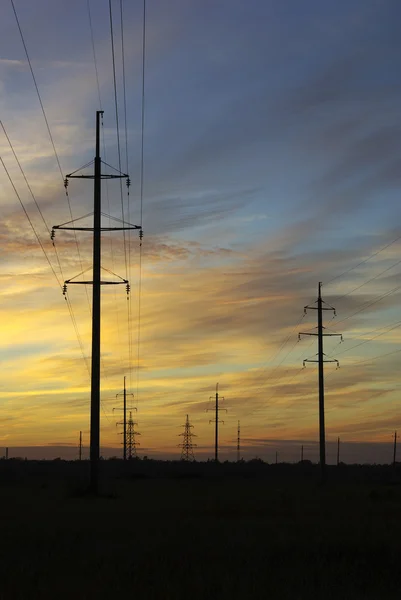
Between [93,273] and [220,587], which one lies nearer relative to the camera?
[220,587]

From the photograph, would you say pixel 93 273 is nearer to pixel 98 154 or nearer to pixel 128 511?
pixel 98 154

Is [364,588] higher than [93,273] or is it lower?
lower

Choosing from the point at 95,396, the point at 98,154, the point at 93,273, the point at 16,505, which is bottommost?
the point at 16,505

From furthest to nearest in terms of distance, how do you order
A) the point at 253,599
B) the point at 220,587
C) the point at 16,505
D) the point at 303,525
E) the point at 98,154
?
the point at 98,154 → the point at 16,505 → the point at 303,525 → the point at 220,587 → the point at 253,599

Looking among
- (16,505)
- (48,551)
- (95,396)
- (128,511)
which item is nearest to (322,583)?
(48,551)

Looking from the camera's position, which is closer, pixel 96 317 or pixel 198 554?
pixel 198 554

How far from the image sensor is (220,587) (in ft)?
46.9

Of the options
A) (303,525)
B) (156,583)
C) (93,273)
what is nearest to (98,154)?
(93,273)

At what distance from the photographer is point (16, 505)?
34.5 m

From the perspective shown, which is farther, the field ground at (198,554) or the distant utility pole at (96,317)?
the distant utility pole at (96,317)

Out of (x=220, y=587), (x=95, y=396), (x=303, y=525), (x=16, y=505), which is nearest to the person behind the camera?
(x=220, y=587)

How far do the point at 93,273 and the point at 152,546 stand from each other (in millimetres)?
21418

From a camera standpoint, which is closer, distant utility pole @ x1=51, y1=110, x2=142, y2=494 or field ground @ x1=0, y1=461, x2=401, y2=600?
field ground @ x1=0, y1=461, x2=401, y2=600

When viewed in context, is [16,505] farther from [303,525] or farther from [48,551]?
[48,551]
